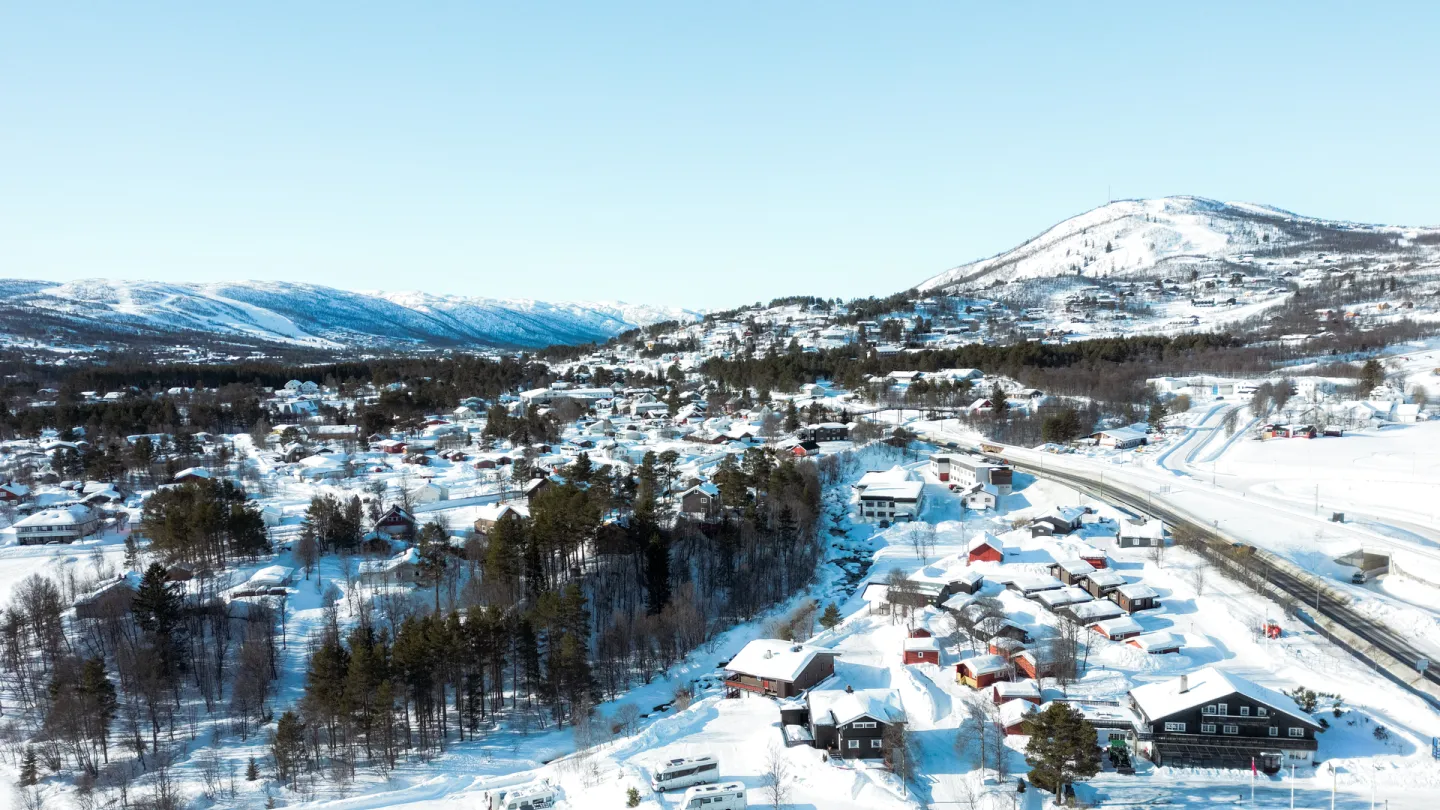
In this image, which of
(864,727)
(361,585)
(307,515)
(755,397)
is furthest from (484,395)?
(864,727)

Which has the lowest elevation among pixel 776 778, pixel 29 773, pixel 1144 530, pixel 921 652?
pixel 29 773

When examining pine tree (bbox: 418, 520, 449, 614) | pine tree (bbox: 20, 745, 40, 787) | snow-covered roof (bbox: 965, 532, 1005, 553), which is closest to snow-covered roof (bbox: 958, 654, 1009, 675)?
snow-covered roof (bbox: 965, 532, 1005, 553)

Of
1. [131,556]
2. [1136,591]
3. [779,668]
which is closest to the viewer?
[779,668]

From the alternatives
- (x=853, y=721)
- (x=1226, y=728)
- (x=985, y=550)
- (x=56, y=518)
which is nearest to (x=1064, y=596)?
(x=985, y=550)

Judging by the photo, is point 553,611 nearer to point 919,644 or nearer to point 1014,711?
point 919,644

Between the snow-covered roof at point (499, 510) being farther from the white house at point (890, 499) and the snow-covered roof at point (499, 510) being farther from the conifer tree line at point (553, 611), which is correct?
the white house at point (890, 499)

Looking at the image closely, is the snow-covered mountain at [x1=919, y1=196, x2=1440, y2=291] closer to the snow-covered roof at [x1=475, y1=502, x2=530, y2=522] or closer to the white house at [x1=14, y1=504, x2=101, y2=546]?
the snow-covered roof at [x1=475, y1=502, x2=530, y2=522]

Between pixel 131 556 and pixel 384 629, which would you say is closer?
pixel 384 629
